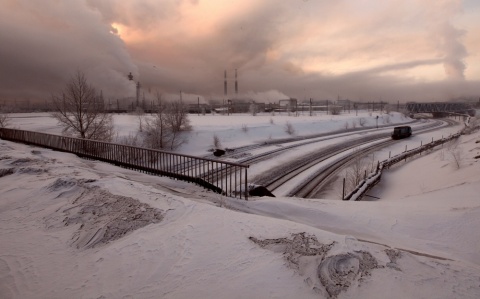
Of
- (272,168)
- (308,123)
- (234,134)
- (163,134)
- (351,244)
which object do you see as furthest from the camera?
(308,123)

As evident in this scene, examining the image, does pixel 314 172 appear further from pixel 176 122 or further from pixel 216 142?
pixel 176 122

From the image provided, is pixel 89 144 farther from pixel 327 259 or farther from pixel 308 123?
pixel 308 123

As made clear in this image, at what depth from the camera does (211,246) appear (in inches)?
169

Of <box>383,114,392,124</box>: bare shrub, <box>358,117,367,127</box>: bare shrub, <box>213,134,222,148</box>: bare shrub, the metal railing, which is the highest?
<box>383,114,392,124</box>: bare shrub

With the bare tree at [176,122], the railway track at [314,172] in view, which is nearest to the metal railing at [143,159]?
the railway track at [314,172]

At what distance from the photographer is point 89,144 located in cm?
1384

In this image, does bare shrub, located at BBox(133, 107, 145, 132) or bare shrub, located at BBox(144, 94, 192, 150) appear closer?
bare shrub, located at BBox(144, 94, 192, 150)

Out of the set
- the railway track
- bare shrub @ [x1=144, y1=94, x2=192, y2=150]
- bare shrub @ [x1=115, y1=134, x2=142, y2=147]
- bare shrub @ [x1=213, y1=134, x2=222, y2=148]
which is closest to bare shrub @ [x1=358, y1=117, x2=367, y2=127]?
the railway track

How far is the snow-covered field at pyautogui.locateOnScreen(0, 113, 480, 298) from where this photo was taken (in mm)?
3418

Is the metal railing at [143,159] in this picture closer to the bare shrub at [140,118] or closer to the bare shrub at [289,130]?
the bare shrub at [140,118]

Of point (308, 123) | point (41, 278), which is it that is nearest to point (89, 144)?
point (41, 278)

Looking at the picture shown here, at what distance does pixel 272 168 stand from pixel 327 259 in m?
20.2

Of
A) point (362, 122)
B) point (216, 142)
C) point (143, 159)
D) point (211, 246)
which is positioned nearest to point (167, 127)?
point (216, 142)

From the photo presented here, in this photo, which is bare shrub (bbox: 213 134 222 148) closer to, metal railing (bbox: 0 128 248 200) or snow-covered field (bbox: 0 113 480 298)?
metal railing (bbox: 0 128 248 200)
